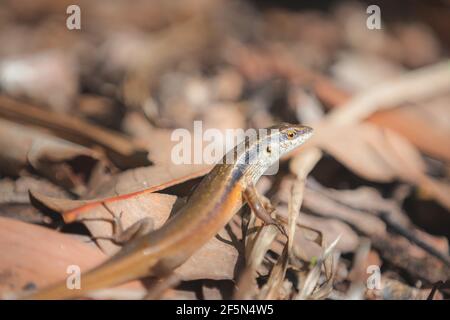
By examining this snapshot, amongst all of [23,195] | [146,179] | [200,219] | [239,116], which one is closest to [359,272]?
[200,219]

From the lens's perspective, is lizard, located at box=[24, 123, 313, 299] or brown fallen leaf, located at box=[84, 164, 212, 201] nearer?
lizard, located at box=[24, 123, 313, 299]

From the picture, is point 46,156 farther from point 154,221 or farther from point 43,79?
point 43,79

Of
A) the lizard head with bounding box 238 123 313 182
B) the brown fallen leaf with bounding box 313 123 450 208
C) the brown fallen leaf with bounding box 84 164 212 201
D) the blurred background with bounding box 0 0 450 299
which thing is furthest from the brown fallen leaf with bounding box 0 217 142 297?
the brown fallen leaf with bounding box 313 123 450 208

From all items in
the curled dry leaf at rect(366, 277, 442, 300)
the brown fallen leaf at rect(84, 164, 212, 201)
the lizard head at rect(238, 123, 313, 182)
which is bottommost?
the curled dry leaf at rect(366, 277, 442, 300)

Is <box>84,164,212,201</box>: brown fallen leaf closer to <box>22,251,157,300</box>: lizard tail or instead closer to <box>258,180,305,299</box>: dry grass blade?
<box>22,251,157,300</box>: lizard tail

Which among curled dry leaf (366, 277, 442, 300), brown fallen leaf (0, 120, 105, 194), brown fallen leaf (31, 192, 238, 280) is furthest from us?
brown fallen leaf (0, 120, 105, 194)

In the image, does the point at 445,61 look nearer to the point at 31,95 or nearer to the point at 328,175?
the point at 328,175
